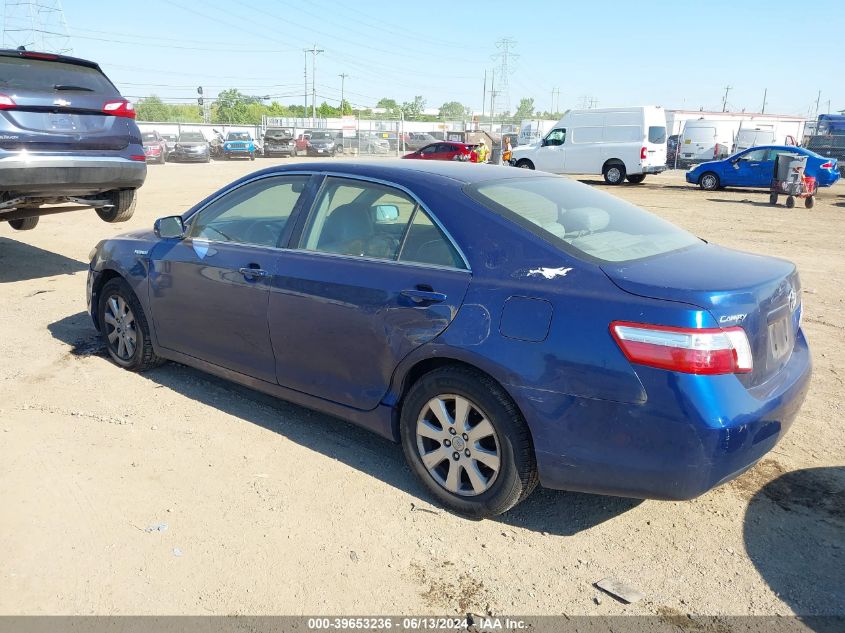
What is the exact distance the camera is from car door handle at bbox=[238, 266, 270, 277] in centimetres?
392

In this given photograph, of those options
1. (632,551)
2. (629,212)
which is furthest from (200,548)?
(629,212)

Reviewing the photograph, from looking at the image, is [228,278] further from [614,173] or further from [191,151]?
[191,151]

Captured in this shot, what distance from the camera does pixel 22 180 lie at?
653 cm

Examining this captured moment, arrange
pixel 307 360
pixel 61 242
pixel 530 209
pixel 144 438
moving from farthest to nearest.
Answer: pixel 61 242
pixel 144 438
pixel 307 360
pixel 530 209

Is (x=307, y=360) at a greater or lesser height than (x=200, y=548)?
greater

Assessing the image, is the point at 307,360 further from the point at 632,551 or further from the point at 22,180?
the point at 22,180

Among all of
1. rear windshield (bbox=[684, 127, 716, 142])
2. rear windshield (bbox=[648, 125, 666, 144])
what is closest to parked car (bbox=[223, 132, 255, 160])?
rear windshield (bbox=[648, 125, 666, 144])

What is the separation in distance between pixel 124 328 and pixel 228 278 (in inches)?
53.3

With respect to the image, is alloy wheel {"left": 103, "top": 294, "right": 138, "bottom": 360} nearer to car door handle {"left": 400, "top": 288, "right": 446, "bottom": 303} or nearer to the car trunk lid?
car door handle {"left": 400, "top": 288, "right": 446, "bottom": 303}

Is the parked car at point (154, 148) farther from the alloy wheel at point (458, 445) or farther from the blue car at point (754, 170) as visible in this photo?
the alloy wheel at point (458, 445)

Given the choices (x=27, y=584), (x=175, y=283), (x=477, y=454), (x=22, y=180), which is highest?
(x=22, y=180)

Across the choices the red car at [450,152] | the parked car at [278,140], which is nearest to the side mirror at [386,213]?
the red car at [450,152]

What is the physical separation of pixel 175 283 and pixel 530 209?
2.40 meters

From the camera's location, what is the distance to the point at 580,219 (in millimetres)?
3449
